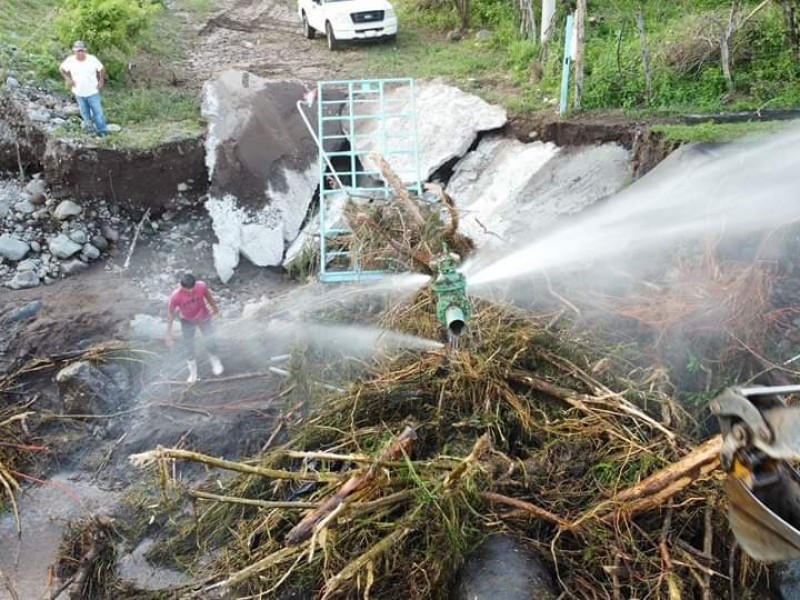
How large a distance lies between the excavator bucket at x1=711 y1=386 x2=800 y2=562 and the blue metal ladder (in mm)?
5223

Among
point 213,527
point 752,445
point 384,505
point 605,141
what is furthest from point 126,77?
point 752,445

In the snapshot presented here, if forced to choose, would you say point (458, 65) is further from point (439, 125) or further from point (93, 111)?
point (93, 111)

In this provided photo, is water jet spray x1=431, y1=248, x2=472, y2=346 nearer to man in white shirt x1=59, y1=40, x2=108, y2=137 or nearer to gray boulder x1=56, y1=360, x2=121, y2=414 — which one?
gray boulder x1=56, y1=360, x2=121, y2=414

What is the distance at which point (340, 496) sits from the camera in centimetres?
443

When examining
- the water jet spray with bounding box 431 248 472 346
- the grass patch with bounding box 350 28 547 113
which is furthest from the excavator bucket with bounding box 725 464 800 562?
the grass patch with bounding box 350 28 547 113

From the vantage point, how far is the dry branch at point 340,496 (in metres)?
4.30

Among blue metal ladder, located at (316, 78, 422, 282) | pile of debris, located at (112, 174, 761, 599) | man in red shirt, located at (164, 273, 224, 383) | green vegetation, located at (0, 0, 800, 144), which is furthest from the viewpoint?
green vegetation, located at (0, 0, 800, 144)

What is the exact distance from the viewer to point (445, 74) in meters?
12.4

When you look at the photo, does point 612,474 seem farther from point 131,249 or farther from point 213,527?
point 131,249

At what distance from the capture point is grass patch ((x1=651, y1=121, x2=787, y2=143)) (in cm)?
822

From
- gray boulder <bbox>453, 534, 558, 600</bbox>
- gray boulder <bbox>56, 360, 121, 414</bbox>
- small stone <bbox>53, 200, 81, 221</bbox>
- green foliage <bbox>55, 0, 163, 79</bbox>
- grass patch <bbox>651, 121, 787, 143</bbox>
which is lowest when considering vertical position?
gray boulder <bbox>56, 360, 121, 414</bbox>

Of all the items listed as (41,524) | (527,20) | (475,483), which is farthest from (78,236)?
(527,20)

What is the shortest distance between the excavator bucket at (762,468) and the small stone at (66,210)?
915cm

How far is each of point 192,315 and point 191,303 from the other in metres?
0.12
